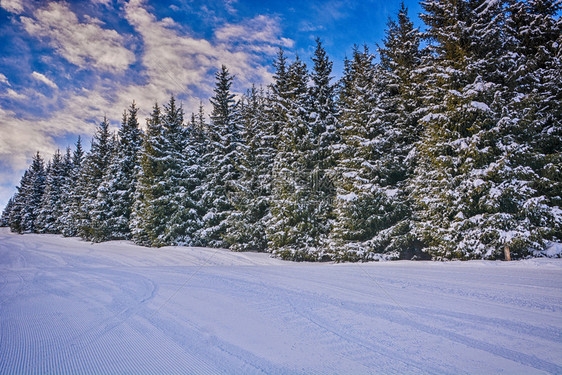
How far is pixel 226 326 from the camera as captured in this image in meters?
3.44

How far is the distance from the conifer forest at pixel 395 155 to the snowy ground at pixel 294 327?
13.9 feet

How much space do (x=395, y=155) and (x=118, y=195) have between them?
2300cm

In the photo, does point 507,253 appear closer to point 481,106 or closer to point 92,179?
point 481,106

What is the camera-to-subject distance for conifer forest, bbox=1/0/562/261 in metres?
9.31

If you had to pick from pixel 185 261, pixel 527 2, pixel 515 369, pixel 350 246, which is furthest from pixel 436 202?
pixel 185 261

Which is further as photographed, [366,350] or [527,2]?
[527,2]

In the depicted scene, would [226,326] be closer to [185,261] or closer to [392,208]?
[185,261]

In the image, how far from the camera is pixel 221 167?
18.7 metres

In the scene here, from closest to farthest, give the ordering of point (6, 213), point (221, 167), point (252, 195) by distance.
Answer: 1. point (252, 195)
2. point (221, 167)
3. point (6, 213)

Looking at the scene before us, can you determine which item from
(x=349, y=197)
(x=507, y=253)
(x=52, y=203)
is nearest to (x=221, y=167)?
(x=349, y=197)

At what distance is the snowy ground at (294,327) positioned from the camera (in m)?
2.51

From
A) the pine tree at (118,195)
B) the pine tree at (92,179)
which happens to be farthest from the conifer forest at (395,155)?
the pine tree at (92,179)

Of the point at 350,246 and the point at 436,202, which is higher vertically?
the point at 436,202

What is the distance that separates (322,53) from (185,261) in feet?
44.7
